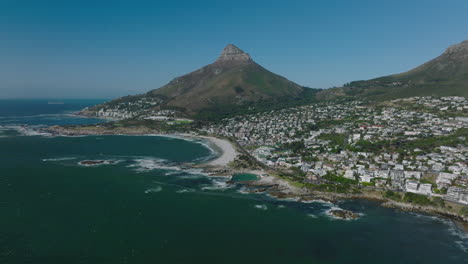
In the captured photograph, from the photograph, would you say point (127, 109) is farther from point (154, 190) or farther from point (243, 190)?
point (243, 190)

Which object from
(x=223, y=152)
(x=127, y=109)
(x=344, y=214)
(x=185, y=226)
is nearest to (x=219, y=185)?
(x=185, y=226)

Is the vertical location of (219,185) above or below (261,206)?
above

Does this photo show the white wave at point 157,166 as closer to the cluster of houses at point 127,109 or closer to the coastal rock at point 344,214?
the coastal rock at point 344,214

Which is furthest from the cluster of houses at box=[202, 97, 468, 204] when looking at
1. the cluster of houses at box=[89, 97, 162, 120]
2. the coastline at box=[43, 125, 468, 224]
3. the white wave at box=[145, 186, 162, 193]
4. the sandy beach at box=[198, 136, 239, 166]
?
the cluster of houses at box=[89, 97, 162, 120]

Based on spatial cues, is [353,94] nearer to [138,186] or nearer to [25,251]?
[138,186]

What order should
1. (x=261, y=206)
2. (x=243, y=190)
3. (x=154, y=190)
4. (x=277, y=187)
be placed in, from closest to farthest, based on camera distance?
(x=261, y=206) → (x=154, y=190) → (x=243, y=190) → (x=277, y=187)
